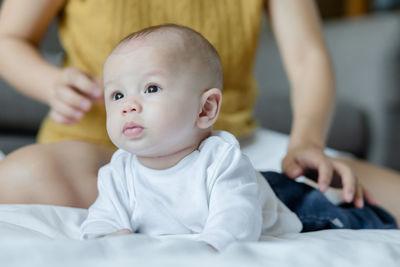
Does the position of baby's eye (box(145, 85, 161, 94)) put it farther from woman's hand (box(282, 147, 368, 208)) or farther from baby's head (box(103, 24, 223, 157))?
woman's hand (box(282, 147, 368, 208))

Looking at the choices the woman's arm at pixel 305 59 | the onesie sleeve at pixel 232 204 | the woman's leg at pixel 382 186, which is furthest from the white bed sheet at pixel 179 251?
the woman's arm at pixel 305 59

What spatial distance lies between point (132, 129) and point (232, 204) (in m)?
0.11

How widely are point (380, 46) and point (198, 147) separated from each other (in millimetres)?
1311

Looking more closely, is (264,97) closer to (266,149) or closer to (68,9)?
(266,149)

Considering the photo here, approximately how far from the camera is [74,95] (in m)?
0.58

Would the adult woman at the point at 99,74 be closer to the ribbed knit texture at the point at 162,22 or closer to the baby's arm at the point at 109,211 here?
the ribbed knit texture at the point at 162,22

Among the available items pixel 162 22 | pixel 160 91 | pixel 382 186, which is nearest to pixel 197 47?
pixel 160 91

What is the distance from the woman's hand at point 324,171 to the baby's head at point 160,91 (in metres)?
0.20

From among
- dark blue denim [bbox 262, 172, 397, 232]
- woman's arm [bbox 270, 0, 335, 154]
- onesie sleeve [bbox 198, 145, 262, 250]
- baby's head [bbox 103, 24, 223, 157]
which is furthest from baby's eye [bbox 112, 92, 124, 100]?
woman's arm [bbox 270, 0, 335, 154]

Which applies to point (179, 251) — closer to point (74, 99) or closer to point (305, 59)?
point (74, 99)

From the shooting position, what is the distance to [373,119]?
5.22 feet

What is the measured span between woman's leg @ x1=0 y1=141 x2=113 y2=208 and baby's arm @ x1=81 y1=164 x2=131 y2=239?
11cm

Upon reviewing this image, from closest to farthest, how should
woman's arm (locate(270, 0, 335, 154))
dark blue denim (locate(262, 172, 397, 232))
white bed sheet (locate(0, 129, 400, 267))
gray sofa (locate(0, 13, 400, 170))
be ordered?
white bed sheet (locate(0, 129, 400, 267)), dark blue denim (locate(262, 172, 397, 232)), woman's arm (locate(270, 0, 335, 154)), gray sofa (locate(0, 13, 400, 170))

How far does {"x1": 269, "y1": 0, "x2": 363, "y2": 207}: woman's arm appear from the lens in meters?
0.76
